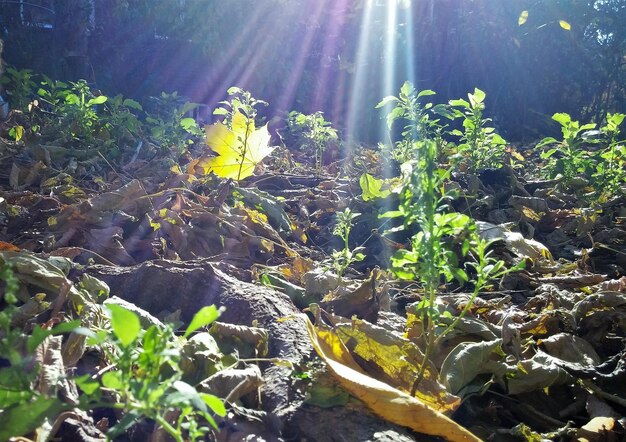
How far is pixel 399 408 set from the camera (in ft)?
3.93

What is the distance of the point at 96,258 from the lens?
2.02 metres

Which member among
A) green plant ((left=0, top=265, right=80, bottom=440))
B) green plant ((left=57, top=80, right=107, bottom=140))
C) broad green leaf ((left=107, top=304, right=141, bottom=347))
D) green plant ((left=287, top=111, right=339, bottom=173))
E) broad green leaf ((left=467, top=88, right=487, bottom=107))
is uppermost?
broad green leaf ((left=107, top=304, right=141, bottom=347))

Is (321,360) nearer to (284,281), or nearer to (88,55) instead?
(284,281)

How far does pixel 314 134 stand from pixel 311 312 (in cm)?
281

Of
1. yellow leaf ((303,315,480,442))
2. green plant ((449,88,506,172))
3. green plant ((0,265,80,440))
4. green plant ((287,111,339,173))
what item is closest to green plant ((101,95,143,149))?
green plant ((287,111,339,173))

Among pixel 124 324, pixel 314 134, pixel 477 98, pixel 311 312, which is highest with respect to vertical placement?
pixel 124 324

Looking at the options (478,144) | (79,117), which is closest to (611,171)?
(478,144)

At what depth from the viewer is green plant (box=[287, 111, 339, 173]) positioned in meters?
4.50

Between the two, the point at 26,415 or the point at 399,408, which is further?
the point at 399,408

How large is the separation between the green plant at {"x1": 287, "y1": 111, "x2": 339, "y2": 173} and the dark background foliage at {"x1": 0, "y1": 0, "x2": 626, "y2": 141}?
1619 millimetres

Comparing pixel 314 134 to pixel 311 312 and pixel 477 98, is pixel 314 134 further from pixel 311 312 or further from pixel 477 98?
pixel 311 312

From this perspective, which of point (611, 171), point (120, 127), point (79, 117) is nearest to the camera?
point (611, 171)

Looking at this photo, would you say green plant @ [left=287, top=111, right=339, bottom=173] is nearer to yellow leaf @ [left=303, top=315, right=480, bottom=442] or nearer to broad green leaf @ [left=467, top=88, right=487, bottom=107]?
broad green leaf @ [left=467, top=88, right=487, bottom=107]

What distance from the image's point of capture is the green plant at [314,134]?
4500 millimetres
